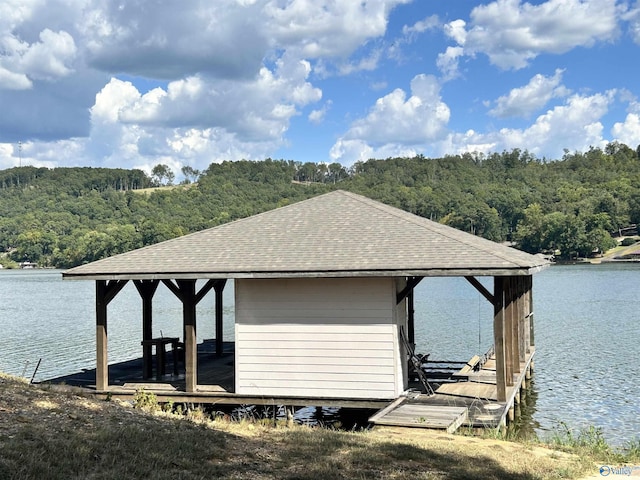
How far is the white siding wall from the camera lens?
1309 centimetres

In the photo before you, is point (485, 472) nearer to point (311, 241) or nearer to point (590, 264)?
point (311, 241)

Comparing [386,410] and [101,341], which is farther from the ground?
[101,341]

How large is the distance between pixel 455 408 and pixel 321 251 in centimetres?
355

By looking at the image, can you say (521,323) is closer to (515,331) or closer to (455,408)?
(515,331)

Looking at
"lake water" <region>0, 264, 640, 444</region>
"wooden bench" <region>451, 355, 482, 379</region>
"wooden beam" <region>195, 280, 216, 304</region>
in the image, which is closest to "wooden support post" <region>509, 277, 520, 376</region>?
"wooden bench" <region>451, 355, 482, 379</region>

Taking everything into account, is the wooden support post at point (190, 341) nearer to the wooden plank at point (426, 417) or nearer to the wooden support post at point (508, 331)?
the wooden plank at point (426, 417)

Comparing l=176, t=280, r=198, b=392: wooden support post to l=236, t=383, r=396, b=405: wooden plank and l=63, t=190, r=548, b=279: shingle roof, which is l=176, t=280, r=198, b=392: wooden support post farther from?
l=236, t=383, r=396, b=405: wooden plank

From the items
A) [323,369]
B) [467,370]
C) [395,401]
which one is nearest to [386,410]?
[395,401]

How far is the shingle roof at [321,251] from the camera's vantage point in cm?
1249

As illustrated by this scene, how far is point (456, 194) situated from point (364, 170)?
33943 mm

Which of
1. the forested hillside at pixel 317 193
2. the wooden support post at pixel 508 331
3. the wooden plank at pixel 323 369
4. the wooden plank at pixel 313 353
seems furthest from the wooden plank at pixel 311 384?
the forested hillside at pixel 317 193

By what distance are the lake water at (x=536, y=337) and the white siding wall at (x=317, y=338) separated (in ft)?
13.4

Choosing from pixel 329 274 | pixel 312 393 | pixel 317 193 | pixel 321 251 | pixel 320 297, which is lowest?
pixel 312 393

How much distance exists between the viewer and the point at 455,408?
1214 centimetres
